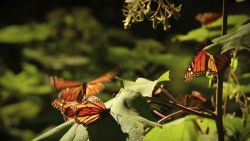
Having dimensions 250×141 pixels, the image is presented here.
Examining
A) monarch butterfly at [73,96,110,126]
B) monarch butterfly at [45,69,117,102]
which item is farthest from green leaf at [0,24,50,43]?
monarch butterfly at [73,96,110,126]

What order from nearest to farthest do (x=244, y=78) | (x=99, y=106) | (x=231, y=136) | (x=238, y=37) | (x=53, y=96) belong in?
(x=238, y=37)
(x=99, y=106)
(x=231, y=136)
(x=244, y=78)
(x=53, y=96)

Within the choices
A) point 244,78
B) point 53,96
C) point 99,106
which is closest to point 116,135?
point 99,106

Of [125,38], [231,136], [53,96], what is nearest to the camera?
[231,136]

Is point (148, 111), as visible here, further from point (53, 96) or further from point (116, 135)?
point (53, 96)

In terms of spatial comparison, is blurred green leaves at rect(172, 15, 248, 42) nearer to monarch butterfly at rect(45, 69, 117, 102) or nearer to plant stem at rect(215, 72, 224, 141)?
monarch butterfly at rect(45, 69, 117, 102)

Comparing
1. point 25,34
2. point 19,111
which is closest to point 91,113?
point 19,111

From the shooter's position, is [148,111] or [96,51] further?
[96,51]
